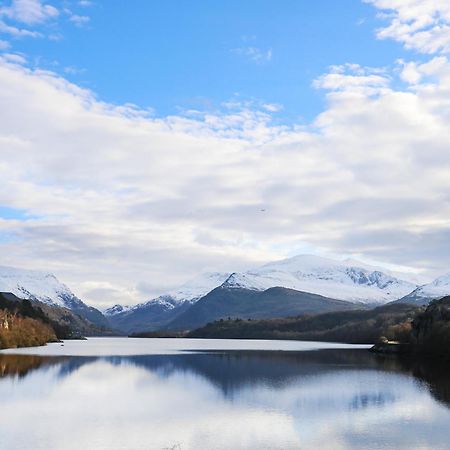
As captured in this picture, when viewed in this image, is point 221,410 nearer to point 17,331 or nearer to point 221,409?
point 221,409

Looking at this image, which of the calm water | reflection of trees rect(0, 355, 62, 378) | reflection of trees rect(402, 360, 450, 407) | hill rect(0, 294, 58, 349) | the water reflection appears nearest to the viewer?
the calm water

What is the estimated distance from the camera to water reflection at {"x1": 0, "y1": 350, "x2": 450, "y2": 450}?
37.5 metres

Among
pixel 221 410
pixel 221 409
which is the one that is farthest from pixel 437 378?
pixel 221 410

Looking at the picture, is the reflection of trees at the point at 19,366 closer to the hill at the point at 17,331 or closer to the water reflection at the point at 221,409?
the water reflection at the point at 221,409

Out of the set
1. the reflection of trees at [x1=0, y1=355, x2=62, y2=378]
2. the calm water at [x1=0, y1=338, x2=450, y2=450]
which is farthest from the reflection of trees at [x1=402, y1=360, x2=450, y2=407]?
the reflection of trees at [x1=0, y1=355, x2=62, y2=378]

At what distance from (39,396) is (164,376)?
2510 cm

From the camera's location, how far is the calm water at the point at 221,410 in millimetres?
37344

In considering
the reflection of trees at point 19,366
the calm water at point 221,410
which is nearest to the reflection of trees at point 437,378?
the calm water at point 221,410

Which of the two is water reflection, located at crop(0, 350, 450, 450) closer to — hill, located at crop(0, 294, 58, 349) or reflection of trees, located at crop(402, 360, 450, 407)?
reflection of trees, located at crop(402, 360, 450, 407)

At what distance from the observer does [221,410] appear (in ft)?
161

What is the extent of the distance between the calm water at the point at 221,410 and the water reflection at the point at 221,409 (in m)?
0.08

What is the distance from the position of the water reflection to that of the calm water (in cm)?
8

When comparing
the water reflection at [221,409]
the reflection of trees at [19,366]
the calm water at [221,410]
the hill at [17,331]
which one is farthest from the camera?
the hill at [17,331]

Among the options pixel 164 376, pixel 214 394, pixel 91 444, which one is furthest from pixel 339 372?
pixel 91 444
